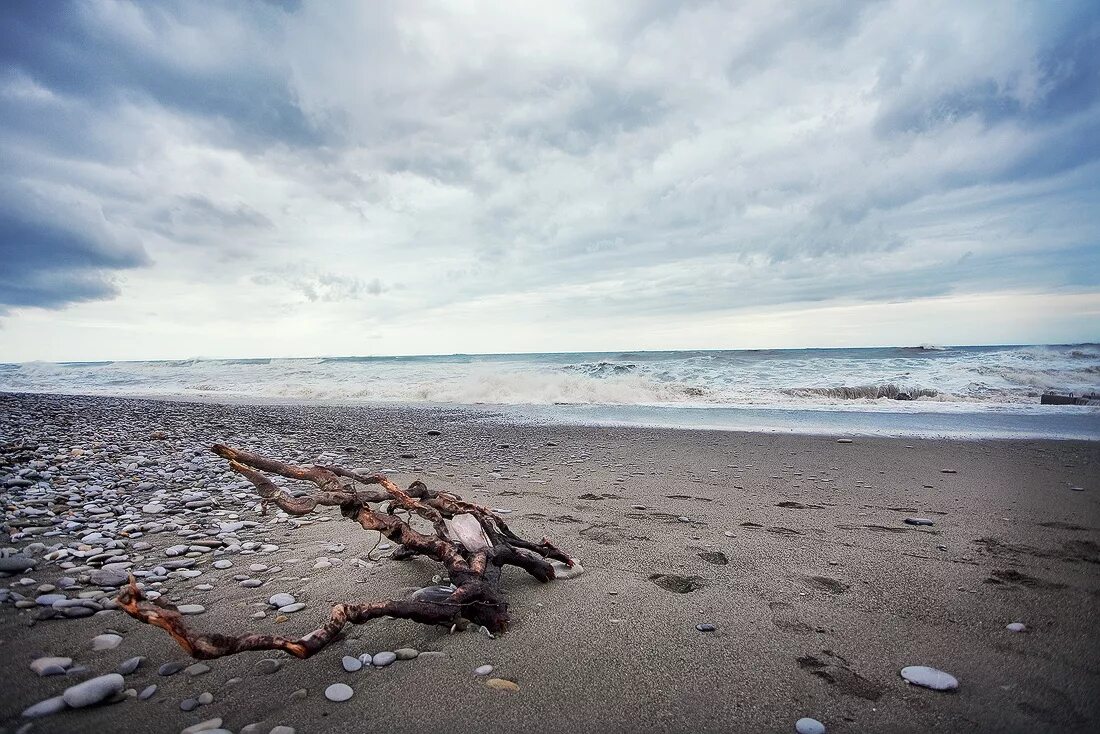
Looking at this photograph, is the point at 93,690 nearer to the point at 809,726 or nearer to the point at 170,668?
the point at 170,668

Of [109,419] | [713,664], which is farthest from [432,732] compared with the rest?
[109,419]

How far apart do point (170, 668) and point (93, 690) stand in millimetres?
248

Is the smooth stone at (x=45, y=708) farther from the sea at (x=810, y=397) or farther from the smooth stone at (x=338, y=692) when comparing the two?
the sea at (x=810, y=397)

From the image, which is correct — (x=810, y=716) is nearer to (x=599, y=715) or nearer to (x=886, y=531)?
(x=599, y=715)

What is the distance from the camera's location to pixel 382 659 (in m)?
2.14

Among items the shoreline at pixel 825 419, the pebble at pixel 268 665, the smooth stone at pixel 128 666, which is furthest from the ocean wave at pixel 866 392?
the smooth stone at pixel 128 666

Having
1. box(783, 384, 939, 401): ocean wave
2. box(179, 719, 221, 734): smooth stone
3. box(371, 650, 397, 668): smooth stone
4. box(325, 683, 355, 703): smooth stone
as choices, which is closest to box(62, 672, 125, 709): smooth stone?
box(179, 719, 221, 734): smooth stone

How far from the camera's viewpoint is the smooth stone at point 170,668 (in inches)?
80.6

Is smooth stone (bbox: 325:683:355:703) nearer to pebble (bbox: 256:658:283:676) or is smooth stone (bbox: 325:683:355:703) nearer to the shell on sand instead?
pebble (bbox: 256:658:283:676)

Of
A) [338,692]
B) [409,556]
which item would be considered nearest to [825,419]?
[409,556]

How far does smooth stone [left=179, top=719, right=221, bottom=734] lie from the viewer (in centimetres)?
170

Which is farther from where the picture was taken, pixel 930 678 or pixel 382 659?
pixel 382 659

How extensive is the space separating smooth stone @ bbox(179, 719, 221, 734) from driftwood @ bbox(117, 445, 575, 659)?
23cm

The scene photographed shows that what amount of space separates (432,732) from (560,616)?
3.10 feet
